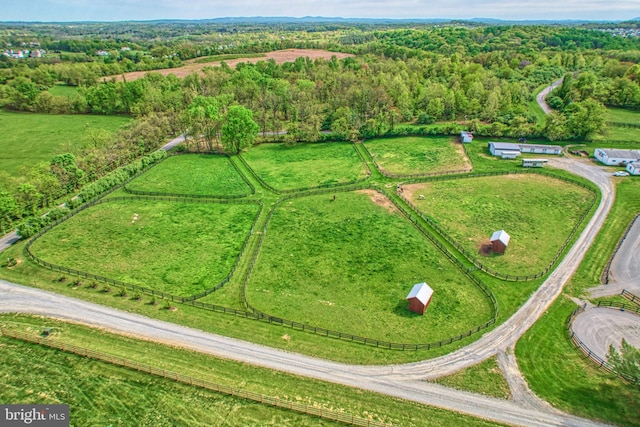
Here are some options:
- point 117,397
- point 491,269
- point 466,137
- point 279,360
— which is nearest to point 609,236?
point 491,269

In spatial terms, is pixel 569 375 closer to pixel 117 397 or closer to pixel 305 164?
pixel 117 397

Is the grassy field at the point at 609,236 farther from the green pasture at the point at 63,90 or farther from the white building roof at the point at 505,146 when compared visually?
the green pasture at the point at 63,90

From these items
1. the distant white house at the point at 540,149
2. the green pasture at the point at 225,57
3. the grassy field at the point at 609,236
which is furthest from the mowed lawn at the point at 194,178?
the green pasture at the point at 225,57

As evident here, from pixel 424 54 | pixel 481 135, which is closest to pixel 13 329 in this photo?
pixel 481 135

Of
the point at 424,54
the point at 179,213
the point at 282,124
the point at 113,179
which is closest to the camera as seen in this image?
the point at 179,213

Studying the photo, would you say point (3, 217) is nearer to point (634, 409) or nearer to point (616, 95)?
point (634, 409)

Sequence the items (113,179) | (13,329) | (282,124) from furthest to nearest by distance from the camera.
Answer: (282,124)
(113,179)
(13,329)

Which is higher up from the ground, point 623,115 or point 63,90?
point 63,90
